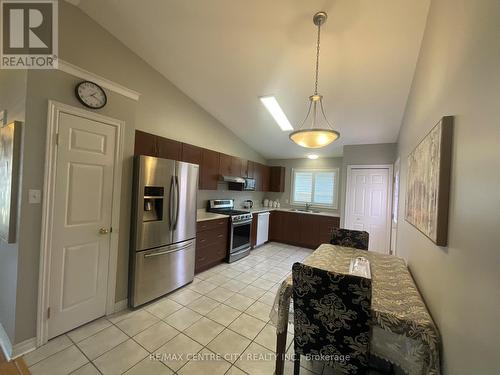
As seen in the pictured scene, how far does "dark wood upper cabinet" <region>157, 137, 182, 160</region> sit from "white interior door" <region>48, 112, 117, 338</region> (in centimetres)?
71

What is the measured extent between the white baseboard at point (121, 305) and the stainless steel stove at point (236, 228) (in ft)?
6.20

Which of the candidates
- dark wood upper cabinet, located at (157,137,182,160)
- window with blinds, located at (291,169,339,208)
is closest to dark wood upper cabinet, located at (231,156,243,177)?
dark wood upper cabinet, located at (157,137,182,160)

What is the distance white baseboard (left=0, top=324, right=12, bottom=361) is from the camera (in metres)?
1.75

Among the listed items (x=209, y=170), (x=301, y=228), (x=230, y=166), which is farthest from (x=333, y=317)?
(x=301, y=228)

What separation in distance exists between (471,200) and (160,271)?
293 cm

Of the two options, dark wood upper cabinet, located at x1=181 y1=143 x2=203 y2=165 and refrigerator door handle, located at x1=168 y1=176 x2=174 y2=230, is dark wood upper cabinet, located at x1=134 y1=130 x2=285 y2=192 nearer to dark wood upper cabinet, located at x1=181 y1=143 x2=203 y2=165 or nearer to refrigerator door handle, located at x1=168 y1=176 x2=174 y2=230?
dark wood upper cabinet, located at x1=181 y1=143 x2=203 y2=165

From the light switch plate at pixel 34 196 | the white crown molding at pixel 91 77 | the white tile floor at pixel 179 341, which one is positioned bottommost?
the white tile floor at pixel 179 341

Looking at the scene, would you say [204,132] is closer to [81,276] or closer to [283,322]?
[81,276]

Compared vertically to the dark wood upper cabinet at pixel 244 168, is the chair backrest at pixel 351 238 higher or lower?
lower

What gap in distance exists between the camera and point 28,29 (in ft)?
6.35

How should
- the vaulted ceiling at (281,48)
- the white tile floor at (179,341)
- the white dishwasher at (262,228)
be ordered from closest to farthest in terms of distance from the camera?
the white tile floor at (179,341) < the vaulted ceiling at (281,48) < the white dishwasher at (262,228)

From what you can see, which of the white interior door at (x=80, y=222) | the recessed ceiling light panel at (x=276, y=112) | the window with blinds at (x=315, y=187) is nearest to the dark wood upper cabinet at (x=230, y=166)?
the recessed ceiling light panel at (x=276, y=112)

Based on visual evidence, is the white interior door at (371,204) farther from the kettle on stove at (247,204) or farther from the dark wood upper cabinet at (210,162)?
the kettle on stove at (247,204)

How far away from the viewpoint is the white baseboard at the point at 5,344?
175cm
